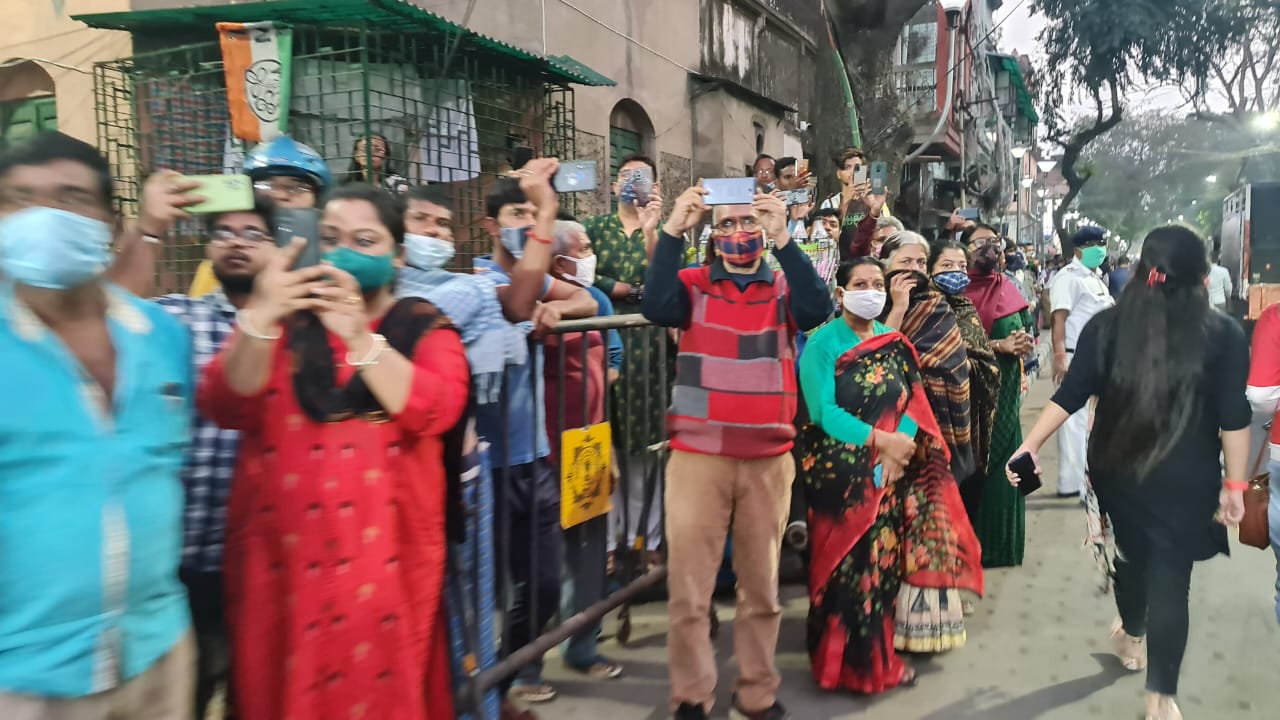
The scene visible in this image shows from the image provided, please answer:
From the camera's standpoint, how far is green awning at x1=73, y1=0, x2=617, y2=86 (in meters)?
6.39

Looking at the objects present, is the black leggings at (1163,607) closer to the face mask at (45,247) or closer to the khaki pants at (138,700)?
the khaki pants at (138,700)

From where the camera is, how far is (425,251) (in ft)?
9.48

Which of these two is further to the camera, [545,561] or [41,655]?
[545,561]

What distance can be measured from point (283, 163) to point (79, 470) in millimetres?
1217

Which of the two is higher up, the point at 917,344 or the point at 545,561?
the point at 917,344

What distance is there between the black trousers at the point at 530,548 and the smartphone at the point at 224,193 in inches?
58.4

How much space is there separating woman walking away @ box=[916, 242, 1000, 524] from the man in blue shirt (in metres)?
3.99

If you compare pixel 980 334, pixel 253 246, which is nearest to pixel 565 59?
pixel 980 334

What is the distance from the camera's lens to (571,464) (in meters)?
3.53

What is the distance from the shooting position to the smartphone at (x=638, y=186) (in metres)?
4.64

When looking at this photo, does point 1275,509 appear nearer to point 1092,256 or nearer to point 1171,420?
point 1171,420

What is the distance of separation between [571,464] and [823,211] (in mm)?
3484

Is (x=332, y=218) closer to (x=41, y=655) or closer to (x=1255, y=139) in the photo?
(x=41, y=655)

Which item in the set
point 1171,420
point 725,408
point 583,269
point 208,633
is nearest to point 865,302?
point 725,408
